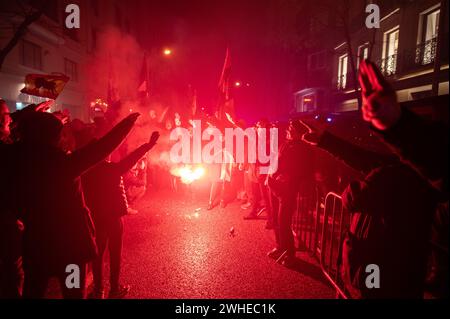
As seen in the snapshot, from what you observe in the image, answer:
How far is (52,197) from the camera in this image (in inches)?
87.3

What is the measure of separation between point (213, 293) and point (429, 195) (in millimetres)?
2721

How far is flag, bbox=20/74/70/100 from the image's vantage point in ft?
18.1

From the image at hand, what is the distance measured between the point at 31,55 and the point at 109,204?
60.7 ft

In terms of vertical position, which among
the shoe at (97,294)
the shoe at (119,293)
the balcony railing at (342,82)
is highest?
the balcony railing at (342,82)

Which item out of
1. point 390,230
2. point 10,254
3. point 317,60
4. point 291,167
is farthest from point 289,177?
point 317,60

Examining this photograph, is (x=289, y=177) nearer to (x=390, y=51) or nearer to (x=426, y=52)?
(x=426, y=52)

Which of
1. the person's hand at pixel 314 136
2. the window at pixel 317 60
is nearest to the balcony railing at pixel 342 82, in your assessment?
the window at pixel 317 60

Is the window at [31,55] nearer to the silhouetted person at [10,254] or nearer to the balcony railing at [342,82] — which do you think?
the silhouetted person at [10,254]

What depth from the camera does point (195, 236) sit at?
5.61m

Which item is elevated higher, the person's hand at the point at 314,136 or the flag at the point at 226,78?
the flag at the point at 226,78

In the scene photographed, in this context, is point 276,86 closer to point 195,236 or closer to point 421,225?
point 195,236

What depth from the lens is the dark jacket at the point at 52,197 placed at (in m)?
2.17

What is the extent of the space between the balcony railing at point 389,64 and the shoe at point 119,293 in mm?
18317
